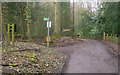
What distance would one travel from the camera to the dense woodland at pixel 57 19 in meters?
14.0

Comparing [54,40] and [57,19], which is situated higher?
[57,19]

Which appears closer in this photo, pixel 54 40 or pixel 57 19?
pixel 54 40

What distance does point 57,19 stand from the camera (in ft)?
55.7

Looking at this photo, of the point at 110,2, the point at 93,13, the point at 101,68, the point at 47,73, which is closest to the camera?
the point at 47,73

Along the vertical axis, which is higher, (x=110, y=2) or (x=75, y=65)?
(x=110, y=2)

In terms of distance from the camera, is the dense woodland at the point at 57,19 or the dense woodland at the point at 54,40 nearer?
the dense woodland at the point at 54,40

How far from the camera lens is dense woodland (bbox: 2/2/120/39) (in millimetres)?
14011

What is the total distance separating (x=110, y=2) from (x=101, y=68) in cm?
599

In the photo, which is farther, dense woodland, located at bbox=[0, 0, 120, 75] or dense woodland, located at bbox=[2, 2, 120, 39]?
dense woodland, located at bbox=[2, 2, 120, 39]

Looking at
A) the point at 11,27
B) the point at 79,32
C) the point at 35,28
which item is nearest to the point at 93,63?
the point at 11,27

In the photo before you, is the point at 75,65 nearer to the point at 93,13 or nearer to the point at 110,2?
the point at 110,2

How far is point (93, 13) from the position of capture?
25.4 metres

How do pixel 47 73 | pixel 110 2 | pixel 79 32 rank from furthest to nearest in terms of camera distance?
pixel 79 32, pixel 110 2, pixel 47 73

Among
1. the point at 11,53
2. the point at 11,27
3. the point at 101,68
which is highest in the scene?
the point at 11,27
